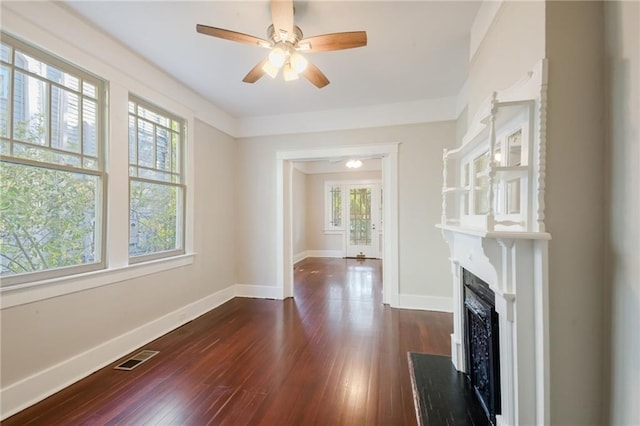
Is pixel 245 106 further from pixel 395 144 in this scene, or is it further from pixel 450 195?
pixel 450 195

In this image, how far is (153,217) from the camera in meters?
3.09

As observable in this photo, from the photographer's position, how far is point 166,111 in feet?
10.6

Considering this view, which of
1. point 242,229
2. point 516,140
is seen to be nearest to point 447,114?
point 516,140

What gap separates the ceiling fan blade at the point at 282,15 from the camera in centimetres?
179

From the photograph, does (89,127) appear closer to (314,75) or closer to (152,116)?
(152,116)

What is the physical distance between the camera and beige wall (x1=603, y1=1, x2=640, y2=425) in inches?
44.4

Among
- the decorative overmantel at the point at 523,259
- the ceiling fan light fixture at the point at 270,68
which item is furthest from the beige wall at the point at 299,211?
the decorative overmantel at the point at 523,259

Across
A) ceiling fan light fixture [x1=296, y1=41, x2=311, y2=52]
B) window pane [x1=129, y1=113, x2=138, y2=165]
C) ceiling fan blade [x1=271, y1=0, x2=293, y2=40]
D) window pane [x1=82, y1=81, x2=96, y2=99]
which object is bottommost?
window pane [x1=129, y1=113, x2=138, y2=165]

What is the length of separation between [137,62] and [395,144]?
309cm

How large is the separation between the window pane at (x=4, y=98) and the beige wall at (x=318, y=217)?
671 centimetres

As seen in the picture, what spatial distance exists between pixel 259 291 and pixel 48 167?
300 centimetres

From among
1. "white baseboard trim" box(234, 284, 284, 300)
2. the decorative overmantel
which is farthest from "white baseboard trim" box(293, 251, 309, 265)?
the decorative overmantel

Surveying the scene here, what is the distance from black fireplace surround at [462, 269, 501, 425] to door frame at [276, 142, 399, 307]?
5.85ft

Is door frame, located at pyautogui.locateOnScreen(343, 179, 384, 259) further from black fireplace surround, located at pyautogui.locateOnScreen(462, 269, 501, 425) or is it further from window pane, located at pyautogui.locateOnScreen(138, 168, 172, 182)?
black fireplace surround, located at pyautogui.locateOnScreen(462, 269, 501, 425)
